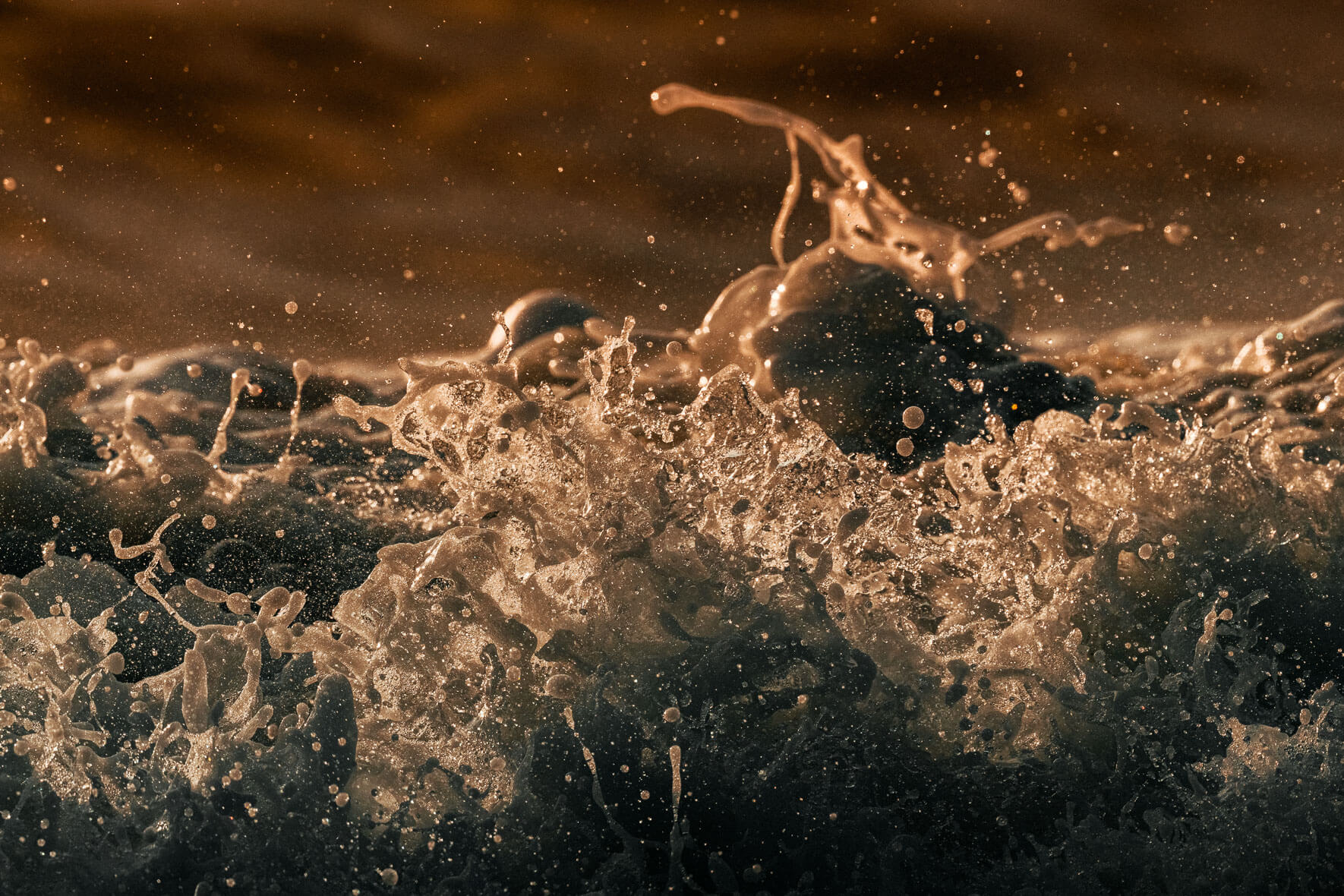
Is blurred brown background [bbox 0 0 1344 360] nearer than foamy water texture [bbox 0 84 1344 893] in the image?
No

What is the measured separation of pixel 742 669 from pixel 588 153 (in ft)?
6.25

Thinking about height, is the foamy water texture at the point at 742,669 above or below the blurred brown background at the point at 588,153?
below

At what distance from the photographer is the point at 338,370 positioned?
3.66 metres

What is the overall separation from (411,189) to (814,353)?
140 cm

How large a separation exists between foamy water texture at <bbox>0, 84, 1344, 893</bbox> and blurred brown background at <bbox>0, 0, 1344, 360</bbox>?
0.34 metres

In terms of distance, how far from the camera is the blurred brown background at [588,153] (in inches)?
139

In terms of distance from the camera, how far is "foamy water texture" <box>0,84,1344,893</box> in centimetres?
227

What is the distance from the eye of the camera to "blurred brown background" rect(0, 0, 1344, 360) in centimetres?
352

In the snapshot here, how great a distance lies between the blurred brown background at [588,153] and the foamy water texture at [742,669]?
0.34m

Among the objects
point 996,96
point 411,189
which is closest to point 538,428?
point 411,189

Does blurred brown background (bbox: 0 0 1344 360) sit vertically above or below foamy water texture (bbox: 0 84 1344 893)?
above

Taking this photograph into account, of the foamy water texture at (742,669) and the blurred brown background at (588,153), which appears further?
the blurred brown background at (588,153)

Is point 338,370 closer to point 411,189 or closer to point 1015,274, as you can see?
point 411,189

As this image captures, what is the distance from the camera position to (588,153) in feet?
11.8
